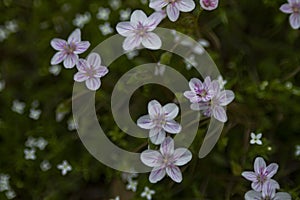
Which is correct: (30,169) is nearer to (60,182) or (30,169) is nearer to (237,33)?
(60,182)

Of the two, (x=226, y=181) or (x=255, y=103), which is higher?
(x=255, y=103)

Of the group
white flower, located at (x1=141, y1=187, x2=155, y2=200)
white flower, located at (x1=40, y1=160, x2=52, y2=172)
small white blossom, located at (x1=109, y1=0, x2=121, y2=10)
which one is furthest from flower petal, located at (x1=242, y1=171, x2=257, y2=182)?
small white blossom, located at (x1=109, y1=0, x2=121, y2=10)

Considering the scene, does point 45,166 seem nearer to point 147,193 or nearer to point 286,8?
point 147,193

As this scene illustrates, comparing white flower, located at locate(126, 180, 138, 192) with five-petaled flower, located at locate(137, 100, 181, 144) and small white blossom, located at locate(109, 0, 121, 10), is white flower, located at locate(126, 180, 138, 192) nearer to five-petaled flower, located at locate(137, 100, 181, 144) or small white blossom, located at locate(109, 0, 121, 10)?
five-petaled flower, located at locate(137, 100, 181, 144)

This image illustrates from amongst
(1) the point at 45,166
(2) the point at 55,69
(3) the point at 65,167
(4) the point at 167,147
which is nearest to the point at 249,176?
Answer: (4) the point at 167,147

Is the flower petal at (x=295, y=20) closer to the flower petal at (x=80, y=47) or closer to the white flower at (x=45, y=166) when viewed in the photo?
the flower petal at (x=80, y=47)

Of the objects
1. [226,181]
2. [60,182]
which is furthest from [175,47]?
[60,182]

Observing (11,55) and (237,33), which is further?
(11,55)
